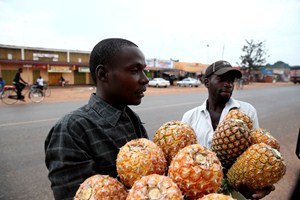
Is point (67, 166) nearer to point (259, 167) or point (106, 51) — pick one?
point (106, 51)

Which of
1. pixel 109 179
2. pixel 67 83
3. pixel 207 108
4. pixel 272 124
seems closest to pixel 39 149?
pixel 207 108

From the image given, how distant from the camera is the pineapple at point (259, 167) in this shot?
138 cm

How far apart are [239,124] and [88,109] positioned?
1.03 meters

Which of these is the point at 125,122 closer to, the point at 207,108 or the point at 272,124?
the point at 207,108

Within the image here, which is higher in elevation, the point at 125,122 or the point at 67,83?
the point at 125,122

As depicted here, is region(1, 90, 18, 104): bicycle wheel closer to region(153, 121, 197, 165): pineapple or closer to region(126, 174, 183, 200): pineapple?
region(153, 121, 197, 165): pineapple

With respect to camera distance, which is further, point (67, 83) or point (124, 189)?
point (67, 83)

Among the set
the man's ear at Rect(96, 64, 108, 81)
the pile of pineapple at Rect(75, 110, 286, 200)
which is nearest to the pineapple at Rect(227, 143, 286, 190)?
the pile of pineapple at Rect(75, 110, 286, 200)

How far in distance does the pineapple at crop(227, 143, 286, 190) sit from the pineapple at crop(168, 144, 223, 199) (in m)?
0.37

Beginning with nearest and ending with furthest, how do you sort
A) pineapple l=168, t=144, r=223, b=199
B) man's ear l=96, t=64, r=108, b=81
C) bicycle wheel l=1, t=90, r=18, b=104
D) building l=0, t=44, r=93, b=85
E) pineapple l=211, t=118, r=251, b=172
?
pineapple l=168, t=144, r=223, b=199 → pineapple l=211, t=118, r=251, b=172 → man's ear l=96, t=64, r=108, b=81 → bicycle wheel l=1, t=90, r=18, b=104 → building l=0, t=44, r=93, b=85

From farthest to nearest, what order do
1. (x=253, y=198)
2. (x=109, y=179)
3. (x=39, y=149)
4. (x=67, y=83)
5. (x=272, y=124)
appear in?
(x=67, y=83), (x=272, y=124), (x=39, y=149), (x=253, y=198), (x=109, y=179)

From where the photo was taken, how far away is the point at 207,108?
3283mm

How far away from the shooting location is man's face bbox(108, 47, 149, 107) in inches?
66.2

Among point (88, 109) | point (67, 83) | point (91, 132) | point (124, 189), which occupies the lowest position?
point (67, 83)
